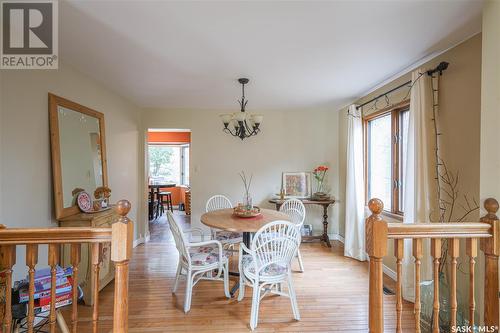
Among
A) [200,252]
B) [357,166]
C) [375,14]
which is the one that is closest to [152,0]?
[375,14]

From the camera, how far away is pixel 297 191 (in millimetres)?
4793

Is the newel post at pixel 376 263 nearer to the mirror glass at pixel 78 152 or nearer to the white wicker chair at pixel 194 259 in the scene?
the white wicker chair at pixel 194 259

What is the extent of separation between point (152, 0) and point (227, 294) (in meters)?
2.64

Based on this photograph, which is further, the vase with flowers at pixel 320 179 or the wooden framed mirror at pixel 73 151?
the vase with flowers at pixel 320 179

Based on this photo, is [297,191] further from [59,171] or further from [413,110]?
[59,171]

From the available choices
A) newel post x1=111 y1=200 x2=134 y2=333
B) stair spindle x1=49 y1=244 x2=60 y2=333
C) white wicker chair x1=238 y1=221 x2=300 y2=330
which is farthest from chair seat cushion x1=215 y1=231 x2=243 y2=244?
stair spindle x1=49 y1=244 x2=60 y2=333

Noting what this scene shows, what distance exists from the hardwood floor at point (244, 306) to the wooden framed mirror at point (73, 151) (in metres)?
1.14

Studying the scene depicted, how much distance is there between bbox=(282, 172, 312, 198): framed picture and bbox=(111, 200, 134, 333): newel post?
3680mm

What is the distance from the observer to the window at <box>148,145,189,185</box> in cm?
865

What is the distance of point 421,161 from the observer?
7.89 feet

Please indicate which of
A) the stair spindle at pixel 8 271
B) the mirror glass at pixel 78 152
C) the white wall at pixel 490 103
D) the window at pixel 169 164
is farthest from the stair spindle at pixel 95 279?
the window at pixel 169 164

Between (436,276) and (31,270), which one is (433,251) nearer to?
(436,276)

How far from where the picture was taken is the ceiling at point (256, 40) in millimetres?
1727

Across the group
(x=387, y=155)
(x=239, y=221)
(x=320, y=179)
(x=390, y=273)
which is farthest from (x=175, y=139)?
(x=390, y=273)
